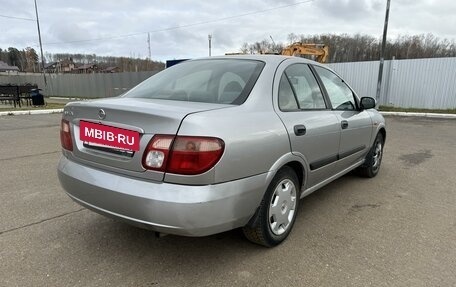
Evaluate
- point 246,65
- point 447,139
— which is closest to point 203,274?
point 246,65

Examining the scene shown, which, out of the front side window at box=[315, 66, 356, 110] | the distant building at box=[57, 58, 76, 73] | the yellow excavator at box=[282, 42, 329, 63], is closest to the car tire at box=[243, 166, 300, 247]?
the front side window at box=[315, 66, 356, 110]

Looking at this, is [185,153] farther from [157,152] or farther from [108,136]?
[108,136]

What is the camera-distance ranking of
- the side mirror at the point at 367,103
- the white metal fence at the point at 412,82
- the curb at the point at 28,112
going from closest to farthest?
the side mirror at the point at 367,103, the curb at the point at 28,112, the white metal fence at the point at 412,82

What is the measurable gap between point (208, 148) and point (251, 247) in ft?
3.72

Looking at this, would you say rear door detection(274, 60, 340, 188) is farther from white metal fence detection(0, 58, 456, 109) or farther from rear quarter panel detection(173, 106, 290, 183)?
white metal fence detection(0, 58, 456, 109)

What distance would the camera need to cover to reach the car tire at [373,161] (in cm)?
471

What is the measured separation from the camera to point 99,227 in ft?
10.5

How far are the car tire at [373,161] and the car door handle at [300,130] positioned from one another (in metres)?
2.09

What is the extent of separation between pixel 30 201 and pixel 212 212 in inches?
105

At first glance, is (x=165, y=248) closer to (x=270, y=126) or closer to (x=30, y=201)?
(x=270, y=126)

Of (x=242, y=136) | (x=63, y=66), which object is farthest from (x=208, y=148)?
(x=63, y=66)

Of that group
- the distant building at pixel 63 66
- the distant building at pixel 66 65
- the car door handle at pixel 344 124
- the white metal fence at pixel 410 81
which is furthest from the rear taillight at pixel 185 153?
the distant building at pixel 66 65

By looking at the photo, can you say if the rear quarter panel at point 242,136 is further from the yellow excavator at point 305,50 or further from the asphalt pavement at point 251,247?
the yellow excavator at point 305,50

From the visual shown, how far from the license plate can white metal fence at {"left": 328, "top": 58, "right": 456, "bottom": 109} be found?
641 inches
